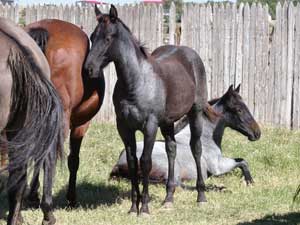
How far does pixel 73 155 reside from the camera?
867 centimetres

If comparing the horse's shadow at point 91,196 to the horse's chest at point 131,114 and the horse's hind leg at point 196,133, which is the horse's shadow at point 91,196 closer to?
the horse's hind leg at point 196,133

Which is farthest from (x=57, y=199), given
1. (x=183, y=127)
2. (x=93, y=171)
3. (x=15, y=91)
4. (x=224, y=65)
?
(x=224, y=65)

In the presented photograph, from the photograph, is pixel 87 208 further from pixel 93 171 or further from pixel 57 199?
pixel 93 171

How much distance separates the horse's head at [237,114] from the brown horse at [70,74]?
9.12 feet

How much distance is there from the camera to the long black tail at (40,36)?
7.81 m

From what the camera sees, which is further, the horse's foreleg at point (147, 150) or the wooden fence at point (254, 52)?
the wooden fence at point (254, 52)

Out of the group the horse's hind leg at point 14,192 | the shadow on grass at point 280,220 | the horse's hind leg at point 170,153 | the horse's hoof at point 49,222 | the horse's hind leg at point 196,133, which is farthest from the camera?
the horse's hind leg at point 196,133

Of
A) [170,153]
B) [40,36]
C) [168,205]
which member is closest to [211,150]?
[170,153]

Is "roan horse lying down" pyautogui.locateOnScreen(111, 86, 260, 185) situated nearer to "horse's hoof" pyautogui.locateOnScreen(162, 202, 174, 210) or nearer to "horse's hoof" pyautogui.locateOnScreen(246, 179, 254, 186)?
"horse's hoof" pyautogui.locateOnScreen(246, 179, 254, 186)

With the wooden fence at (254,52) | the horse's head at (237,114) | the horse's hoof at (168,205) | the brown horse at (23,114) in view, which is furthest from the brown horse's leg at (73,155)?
the wooden fence at (254,52)

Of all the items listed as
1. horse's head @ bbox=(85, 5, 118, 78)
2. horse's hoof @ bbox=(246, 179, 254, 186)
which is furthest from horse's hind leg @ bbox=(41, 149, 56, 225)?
horse's hoof @ bbox=(246, 179, 254, 186)

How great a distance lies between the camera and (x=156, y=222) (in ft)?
25.5

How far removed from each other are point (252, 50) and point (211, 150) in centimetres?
393

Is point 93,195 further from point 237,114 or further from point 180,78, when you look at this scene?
point 237,114
